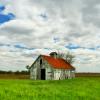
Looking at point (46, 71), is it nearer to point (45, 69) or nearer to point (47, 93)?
point (45, 69)

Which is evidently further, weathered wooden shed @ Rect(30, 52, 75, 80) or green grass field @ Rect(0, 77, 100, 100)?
weathered wooden shed @ Rect(30, 52, 75, 80)

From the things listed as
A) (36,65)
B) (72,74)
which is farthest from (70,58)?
(36,65)

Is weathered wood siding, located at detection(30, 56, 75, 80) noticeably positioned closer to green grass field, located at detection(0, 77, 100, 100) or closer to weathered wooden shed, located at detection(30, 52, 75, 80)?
weathered wooden shed, located at detection(30, 52, 75, 80)

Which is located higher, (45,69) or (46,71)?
(45,69)

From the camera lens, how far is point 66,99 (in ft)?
58.5

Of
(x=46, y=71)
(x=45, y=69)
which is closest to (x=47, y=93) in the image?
(x=46, y=71)

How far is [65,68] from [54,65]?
7196mm

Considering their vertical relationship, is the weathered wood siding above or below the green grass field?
above

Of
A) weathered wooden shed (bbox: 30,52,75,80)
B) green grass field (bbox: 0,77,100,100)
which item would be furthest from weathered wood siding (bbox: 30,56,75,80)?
green grass field (bbox: 0,77,100,100)

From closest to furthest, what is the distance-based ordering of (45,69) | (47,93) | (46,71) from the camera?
1. (47,93)
2. (46,71)
3. (45,69)

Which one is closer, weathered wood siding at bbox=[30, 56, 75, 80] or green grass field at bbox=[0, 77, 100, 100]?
green grass field at bbox=[0, 77, 100, 100]

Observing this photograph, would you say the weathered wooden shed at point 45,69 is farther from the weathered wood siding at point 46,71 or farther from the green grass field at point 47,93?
the green grass field at point 47,93

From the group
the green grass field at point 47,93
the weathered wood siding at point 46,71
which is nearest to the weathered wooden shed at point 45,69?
the weathered wood siding at point 46,71

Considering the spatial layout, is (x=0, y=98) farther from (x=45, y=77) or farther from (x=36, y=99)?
(x=45, y=77)
